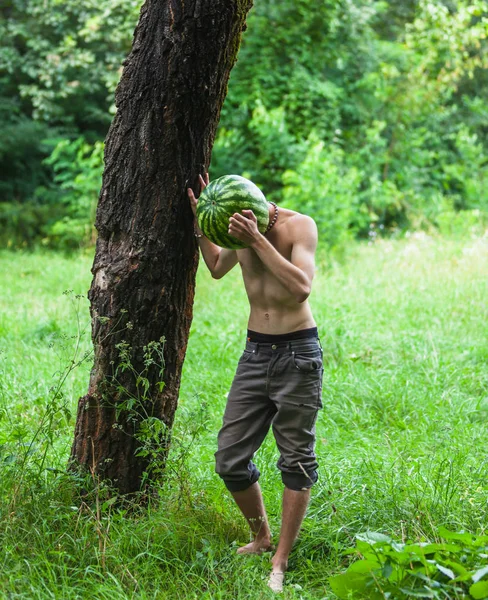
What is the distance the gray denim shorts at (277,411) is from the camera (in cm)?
355

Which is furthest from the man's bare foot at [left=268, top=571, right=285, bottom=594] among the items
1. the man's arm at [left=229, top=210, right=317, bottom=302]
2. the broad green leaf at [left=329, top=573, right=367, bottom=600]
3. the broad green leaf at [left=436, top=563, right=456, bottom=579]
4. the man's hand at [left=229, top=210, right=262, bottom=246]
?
the man's hand at [left=229, top=210, right=262, bottom=246]

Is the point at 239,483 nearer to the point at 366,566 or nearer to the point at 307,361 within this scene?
the point at 307,361

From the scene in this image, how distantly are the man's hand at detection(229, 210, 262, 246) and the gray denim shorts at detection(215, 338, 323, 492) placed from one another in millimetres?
560

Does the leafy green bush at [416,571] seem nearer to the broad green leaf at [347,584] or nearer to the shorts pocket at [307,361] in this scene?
the broad green leaf at [347,584]

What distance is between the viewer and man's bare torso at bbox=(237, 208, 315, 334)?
3.63 m

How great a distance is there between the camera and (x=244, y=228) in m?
3.37

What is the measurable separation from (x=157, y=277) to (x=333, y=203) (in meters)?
8.04

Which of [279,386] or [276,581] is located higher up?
[279,386]

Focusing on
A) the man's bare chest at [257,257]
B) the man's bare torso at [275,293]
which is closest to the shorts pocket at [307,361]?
the man's bare torso at [275,293]

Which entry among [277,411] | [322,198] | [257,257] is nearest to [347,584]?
[277,411]

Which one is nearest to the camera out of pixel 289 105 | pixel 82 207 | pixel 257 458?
pixel 257 458

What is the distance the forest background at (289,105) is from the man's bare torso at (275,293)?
8.57 metres

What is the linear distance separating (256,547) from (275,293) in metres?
1.25

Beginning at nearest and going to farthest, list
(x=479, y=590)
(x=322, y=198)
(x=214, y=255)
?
(x=479, y=590), (x=214, y=255), (x=322, y=198)
